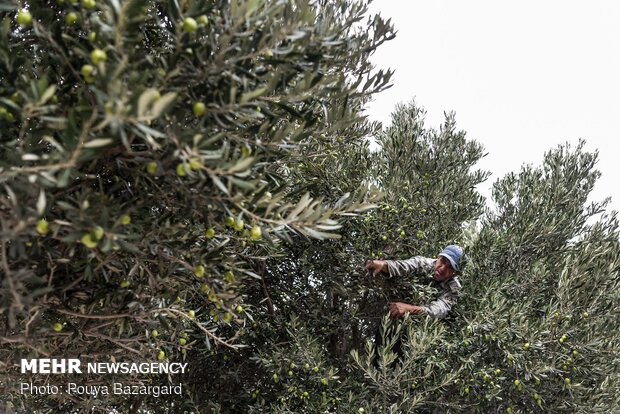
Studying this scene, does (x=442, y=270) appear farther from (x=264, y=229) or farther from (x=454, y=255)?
(x=264, y=229)

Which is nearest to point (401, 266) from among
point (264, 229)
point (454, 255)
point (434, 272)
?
point (434, 272)

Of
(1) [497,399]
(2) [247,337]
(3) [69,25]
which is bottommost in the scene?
(1) [497,399]

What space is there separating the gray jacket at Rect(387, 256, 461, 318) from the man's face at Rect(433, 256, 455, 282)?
14cm

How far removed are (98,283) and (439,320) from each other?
5.32 m

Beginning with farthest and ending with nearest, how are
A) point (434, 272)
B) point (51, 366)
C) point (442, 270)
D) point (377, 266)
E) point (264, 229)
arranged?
point (434, 272)
point (442, 270)
point (377, 266)
point (51, 366)
point (264, 229)

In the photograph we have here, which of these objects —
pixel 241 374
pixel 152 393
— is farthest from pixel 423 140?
pixel 152 393

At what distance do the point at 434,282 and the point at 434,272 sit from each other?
43cm

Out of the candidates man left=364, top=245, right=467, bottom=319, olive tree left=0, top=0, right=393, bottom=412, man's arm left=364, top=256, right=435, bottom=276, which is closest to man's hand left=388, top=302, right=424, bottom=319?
man left=364, top=245, right=467, bottom=319

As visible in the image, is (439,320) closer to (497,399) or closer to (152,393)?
(497,399)

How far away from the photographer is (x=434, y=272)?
27.0 feet

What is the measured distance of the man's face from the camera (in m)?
8.12

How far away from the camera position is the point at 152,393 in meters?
9.01

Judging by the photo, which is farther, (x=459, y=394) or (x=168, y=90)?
(x=459, y=394)

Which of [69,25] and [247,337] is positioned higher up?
[69,25]
